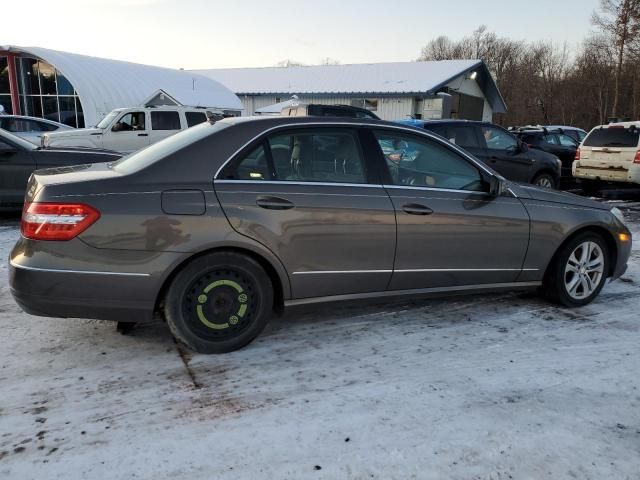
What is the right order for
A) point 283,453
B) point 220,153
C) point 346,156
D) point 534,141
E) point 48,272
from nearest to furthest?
1. point 283,453
2. point 48,272
3. point 220,153
4. point 346,156
5. point 534,141

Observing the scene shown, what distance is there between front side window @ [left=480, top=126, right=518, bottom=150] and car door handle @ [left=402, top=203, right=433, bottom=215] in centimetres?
686

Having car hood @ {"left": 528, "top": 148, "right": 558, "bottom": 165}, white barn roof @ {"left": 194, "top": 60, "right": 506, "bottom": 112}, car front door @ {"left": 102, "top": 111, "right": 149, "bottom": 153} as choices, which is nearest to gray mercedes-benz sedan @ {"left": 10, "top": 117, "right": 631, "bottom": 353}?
car hood @ {"left": 528, "top": 148, "right": 558, "bottom": 165}

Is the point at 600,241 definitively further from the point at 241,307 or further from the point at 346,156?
the point at 241,307

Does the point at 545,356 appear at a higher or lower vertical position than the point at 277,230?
lower

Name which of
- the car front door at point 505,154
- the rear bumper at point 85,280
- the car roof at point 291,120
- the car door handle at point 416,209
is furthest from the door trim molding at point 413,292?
the car front door at point 505,154

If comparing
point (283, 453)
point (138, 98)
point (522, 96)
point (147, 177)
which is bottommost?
point (283, 453)

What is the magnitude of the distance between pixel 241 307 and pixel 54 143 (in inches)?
452

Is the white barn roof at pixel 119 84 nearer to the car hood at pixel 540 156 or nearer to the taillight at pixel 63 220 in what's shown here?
the car hood at pixel 540 156

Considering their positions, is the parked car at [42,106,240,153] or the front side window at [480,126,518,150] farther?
the parked car at [42,106,240,153]

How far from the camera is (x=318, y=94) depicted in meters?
34.7

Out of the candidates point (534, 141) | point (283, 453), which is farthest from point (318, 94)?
point (283, 453)

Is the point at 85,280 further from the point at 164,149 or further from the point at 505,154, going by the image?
the point at 505,154

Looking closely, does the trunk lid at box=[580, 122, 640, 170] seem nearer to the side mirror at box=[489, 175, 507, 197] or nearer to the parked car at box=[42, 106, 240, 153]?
the side mirror at box=[489, 175, 507, 197]

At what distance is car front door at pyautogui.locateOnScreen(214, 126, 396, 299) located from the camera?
3.44 m
